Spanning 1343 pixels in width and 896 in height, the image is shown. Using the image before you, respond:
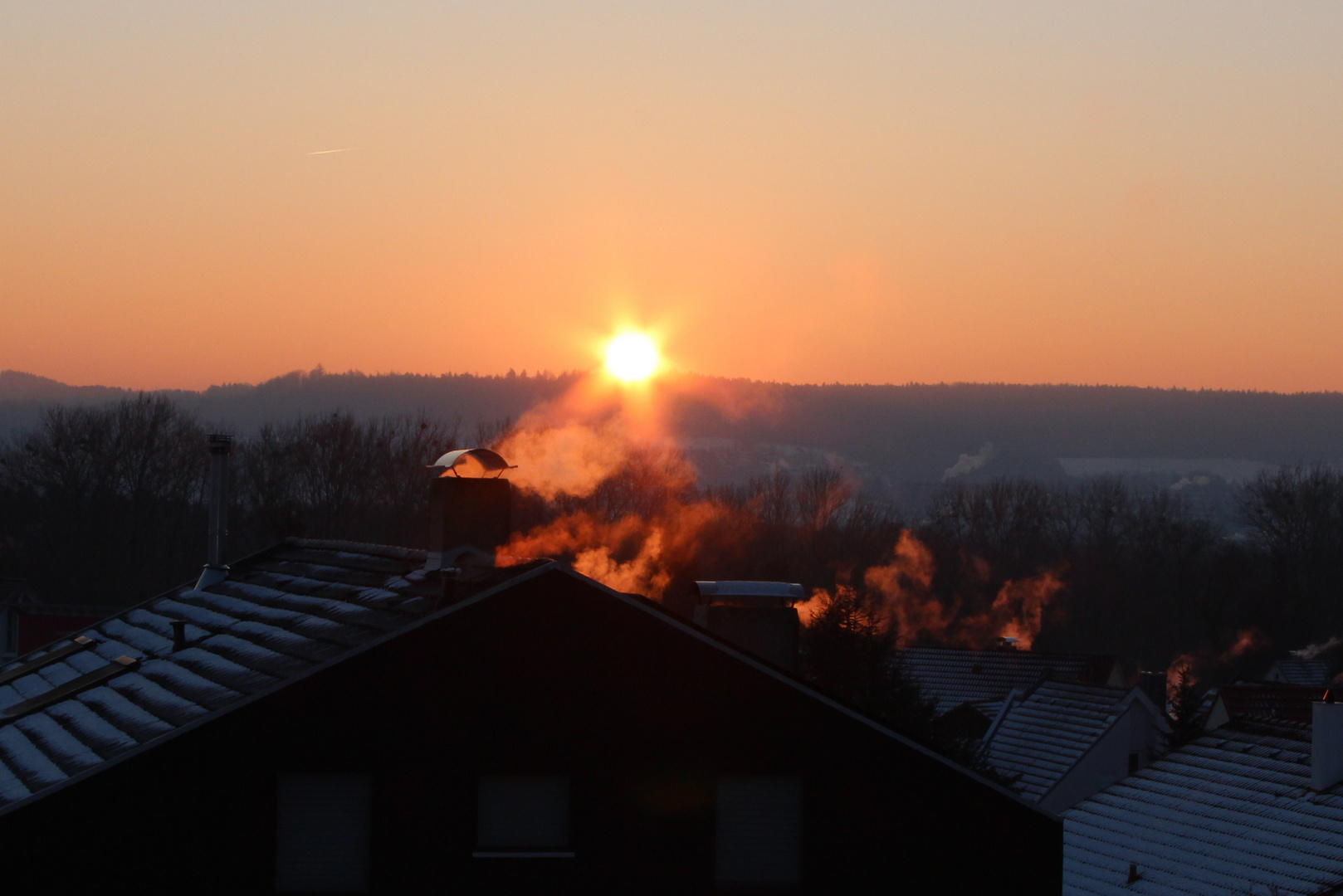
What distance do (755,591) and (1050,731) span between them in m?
20.0

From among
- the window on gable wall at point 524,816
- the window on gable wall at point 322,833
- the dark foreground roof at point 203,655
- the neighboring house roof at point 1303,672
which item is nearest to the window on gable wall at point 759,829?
the window on gable wall at point 524,816

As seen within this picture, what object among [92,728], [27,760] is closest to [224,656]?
[92,728]

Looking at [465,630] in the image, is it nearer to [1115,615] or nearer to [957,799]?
[957,799]

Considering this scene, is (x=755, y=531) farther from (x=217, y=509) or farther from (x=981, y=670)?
(x=217, y=509)

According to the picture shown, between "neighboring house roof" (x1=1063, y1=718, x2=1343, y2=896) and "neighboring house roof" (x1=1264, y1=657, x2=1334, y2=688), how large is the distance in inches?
1971

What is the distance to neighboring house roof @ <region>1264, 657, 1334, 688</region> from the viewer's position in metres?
69.7

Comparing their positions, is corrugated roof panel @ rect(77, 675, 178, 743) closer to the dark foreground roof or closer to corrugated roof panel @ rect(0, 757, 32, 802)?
the dark foreground roof

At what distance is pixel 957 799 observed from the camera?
12.7 m

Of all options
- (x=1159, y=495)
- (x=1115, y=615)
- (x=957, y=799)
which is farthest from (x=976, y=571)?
(x=957, y=799)

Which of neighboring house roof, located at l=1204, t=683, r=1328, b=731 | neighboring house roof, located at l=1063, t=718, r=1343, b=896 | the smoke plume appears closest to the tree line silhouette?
the smoke plume

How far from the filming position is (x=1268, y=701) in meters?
38.5

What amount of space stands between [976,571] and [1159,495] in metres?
32.0

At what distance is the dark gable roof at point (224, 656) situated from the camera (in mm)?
11641

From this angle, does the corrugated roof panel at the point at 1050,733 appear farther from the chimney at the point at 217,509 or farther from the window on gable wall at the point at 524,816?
the window on gable wall at the point at 524,816
